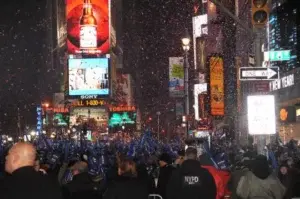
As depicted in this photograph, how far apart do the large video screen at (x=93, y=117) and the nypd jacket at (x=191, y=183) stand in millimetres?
91532

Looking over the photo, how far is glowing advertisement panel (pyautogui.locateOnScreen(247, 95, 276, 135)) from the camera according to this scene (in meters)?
12.7

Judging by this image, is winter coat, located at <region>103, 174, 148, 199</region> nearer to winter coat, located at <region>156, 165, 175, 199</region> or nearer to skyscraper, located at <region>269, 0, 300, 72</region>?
winter coat, located at <region>156, 165, 175, 199</region>

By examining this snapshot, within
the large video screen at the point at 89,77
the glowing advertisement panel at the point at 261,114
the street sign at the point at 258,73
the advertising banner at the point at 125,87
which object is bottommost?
the glowing advertisement panel at the point at 261,114

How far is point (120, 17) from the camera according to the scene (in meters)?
→ 179

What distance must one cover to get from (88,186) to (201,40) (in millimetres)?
71391

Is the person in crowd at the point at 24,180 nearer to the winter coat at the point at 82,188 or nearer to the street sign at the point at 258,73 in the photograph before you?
the winter coat at the point at 82,188

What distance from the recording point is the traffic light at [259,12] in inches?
469

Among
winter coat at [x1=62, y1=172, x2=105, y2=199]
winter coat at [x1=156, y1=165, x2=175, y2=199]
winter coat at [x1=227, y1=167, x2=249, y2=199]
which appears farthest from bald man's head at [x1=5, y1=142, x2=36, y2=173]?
winter coat at [x1=156, y1=165, x2=175, y2=199]

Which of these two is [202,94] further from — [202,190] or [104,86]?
[202,190]

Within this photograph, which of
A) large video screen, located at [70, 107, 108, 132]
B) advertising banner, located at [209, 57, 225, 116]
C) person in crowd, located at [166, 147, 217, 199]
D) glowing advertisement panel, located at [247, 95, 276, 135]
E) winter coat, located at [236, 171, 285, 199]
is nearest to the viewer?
winter coat, located at [236, 171, 285, 199]

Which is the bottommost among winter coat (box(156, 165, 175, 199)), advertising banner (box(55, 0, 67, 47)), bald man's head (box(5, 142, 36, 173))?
winter coat (box(156, 165, 175, 199))

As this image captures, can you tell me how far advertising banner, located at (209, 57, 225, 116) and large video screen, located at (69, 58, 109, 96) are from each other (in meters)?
13.4

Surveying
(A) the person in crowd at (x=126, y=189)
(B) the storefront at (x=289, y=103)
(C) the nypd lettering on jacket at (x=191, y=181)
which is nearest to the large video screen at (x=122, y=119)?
(B) the storefront at (x=289, y=103)

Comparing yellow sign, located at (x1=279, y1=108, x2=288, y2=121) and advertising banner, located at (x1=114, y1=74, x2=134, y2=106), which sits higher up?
advertising banner, located at (x1=114, y1=74, x2=134, y2=106)
